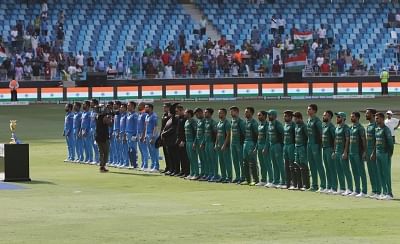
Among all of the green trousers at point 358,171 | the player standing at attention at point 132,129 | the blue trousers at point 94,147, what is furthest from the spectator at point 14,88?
the green trousers at point 358,171

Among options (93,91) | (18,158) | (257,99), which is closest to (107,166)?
(18,158)

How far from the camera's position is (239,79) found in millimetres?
66062

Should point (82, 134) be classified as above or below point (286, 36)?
below

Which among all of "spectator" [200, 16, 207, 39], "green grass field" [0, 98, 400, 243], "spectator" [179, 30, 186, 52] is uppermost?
"spectator" [200, 16, 207, 39]

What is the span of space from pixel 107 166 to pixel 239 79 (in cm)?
3196

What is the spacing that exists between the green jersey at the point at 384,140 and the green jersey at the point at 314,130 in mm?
1971

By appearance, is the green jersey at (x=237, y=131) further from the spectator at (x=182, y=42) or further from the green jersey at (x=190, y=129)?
the spectator at (x=182, y=42)

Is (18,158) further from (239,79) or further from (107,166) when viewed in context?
(239,79)

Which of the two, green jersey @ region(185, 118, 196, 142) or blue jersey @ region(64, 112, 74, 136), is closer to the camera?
green jersey @ region(185, 118, 196, 142)

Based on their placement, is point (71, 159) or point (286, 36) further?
point (286, 36)

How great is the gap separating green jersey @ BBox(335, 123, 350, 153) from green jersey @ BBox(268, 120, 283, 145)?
1.99 metres

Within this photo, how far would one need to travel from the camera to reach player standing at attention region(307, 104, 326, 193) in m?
26.1

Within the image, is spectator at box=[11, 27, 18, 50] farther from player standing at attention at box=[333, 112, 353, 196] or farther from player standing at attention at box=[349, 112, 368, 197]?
player standing at attention at box=[349, 112, 368, 197]

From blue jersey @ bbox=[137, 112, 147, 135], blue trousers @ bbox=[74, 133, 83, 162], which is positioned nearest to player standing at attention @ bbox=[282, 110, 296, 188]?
blue jersey @ bbox=[137, 112, 147, 135]
